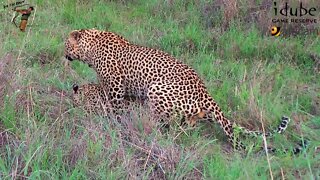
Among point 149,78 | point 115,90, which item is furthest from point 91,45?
point 149,78

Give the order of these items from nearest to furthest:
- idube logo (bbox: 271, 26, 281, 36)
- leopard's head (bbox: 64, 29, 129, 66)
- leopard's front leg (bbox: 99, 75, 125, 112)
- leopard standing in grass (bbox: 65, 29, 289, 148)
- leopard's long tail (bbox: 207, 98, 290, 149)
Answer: leopard's long tail (bbox: 207, 98, 290, 149), leopard standing in grass (bbox: 65, 29, 289, 148), leopard's front leg (bbox: 99, 75, 125, 112), leopard's head (bbox: 64, 29, 129, 66), idube logo (bbox: 271, 26, 281, 36)

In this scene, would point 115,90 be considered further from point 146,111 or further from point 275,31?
point 275,31

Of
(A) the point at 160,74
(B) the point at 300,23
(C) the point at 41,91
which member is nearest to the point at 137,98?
(A) the point at 160,74

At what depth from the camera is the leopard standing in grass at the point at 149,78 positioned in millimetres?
4977

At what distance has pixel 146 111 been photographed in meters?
4.82

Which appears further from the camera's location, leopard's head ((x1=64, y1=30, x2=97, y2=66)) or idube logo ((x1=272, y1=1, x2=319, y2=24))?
idube logo ((x1=272, y1=1, x2=319, y2=24))

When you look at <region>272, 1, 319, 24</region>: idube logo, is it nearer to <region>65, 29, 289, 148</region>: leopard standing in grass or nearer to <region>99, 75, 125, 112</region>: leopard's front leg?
<region>65, 29, 289, 148</region>: leopard standing in grass

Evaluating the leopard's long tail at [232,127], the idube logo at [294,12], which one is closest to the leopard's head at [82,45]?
the leopard's long tail at [232,127]

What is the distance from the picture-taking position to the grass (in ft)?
12.9

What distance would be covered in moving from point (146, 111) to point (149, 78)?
0.53 meters

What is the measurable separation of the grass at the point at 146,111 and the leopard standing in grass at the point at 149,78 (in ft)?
0.59

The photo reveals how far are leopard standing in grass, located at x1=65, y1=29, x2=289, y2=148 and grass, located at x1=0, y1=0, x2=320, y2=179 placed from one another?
18 centimetres

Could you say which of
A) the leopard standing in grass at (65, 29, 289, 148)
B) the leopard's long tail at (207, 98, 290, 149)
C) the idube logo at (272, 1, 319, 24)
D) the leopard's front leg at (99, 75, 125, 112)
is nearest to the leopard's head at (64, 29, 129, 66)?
the leopard standing in grass at (65, 29, 289, 148)

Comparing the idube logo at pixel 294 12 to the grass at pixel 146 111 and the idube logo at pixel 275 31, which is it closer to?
the idube logo at pixel 275 31
